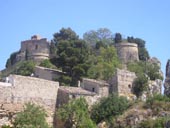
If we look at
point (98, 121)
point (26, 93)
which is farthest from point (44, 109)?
point (98, 121)

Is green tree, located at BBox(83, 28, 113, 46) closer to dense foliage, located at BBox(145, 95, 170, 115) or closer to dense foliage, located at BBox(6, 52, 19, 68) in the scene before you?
dense foliage, located at BBox(6, 52, 19, 68)

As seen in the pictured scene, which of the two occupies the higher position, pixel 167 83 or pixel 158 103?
pixel 167 83

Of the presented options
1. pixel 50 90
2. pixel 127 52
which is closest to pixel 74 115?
pixel 50 90

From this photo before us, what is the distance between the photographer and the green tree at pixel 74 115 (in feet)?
128

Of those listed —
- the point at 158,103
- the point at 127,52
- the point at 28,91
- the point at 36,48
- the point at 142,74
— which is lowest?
the point at 158,103

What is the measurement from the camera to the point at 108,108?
40906 mm

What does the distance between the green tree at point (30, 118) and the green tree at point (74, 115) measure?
2.63 m

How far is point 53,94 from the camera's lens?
4281cm

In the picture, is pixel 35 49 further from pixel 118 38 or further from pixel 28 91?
pixel 28 91

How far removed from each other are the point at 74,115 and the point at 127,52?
2632cm

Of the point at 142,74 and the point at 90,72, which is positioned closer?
the point at 142,74

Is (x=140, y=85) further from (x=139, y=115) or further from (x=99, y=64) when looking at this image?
(x=139, y=115)

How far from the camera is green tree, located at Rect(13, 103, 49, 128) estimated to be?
36.1 meters

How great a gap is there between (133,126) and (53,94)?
8537 mm
